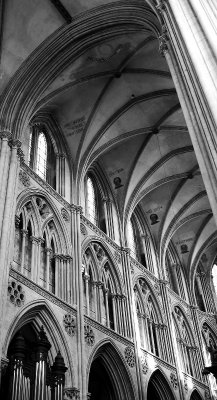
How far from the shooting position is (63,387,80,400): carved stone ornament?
12826mm

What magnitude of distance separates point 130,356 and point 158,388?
303cm

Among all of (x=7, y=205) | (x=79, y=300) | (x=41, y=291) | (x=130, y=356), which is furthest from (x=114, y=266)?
(x=7, y=205)

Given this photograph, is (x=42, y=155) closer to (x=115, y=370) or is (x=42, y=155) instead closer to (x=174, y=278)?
(x=115, y=370)

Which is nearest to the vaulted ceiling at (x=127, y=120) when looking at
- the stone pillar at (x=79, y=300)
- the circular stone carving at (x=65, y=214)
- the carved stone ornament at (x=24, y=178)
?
the circular stone carving at (x=65, y=214)

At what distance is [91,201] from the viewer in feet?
66.6

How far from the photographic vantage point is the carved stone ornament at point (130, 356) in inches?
657

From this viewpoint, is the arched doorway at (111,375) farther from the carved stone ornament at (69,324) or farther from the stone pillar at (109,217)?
the stone pillar at (109,217)

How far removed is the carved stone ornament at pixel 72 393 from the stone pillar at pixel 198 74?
7.97m

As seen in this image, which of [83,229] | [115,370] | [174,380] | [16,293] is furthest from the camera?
[174,380]

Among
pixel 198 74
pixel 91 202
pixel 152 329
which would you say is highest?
pixel 91 202

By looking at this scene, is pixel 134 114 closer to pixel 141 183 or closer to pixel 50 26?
pixel 141 183

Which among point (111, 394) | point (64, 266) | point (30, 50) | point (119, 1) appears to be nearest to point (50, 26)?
point (30, 50)

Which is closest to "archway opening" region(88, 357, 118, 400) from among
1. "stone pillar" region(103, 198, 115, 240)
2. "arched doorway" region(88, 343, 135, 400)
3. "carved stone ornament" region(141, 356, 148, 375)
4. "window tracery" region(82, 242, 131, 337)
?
"arched doorway" region(88, 343, 135, 400)

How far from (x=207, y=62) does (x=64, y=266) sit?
912cm
